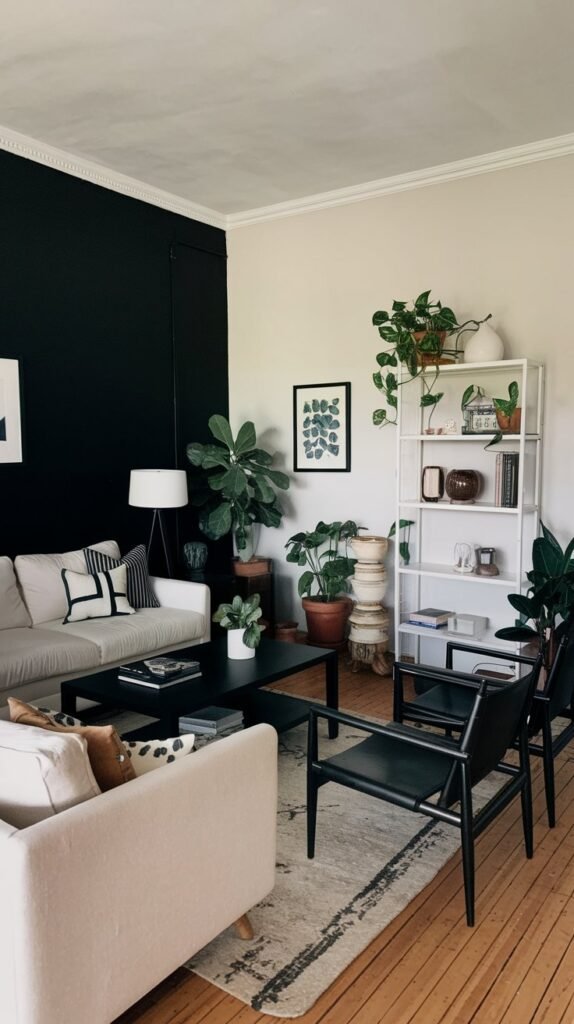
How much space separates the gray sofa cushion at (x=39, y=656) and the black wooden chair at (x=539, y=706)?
1.63 m

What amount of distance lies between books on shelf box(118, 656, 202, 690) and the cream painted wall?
225 cm

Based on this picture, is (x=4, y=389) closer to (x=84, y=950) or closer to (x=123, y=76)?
(x=123, y=76)

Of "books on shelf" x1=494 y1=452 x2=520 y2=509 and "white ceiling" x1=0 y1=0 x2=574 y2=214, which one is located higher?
"white ceiling" x1=0 y1=0 x2=574 y2=214

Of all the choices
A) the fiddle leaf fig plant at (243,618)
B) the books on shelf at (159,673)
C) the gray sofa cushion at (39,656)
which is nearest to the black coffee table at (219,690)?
the books on shelf at (159,673)

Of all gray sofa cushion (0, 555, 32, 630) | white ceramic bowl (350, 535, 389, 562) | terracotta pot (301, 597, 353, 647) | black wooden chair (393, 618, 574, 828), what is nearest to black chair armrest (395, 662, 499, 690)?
black wooden chair (393, 618, 574, 828)

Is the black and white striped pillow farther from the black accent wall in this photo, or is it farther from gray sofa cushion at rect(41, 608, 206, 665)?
the black accent wall

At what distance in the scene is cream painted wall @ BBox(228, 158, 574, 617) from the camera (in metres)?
4.49

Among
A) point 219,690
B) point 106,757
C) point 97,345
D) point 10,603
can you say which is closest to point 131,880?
point 106,757

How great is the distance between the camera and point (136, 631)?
419 cm

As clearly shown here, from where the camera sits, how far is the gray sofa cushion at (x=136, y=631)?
404 cm

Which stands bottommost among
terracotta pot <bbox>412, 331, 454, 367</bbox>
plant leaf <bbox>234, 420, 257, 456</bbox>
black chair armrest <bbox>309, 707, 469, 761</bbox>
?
black chair armrest <bbox>309, 707, 469, 761</bbox>

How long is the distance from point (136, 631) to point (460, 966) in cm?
249

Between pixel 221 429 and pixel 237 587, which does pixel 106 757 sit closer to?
pixel 237 587

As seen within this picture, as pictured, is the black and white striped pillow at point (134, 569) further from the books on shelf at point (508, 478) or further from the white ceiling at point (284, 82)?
the white ceiling at point (284, 82)
